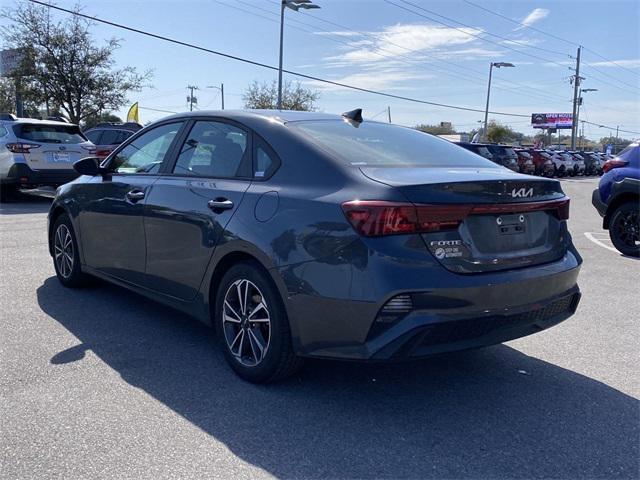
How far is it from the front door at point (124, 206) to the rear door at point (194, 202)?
175 mm

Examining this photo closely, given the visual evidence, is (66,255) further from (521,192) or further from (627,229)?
(627,229)

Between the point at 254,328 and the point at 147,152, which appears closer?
the point at 254,328

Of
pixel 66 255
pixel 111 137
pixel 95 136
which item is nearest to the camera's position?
pixel 66 255

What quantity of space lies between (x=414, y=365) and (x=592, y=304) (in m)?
2.51

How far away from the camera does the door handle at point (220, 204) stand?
12.0ft

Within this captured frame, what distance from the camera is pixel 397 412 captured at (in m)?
3.29

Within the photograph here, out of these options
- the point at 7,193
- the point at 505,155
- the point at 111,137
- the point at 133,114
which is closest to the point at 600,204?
the point at 111,137

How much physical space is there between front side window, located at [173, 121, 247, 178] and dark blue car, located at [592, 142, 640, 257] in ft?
21.9

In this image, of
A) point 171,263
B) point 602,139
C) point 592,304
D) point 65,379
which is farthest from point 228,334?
point 602,139

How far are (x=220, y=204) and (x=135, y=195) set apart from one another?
3.60ft

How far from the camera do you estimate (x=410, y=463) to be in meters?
2.76

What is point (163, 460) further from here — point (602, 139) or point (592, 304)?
point (602, 139)

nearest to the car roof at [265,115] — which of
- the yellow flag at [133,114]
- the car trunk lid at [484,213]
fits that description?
the car trunk lid at [484,213]

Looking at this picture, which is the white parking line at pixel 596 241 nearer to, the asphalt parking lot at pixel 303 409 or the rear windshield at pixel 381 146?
the asphalt parking lot at pixel 303 409
